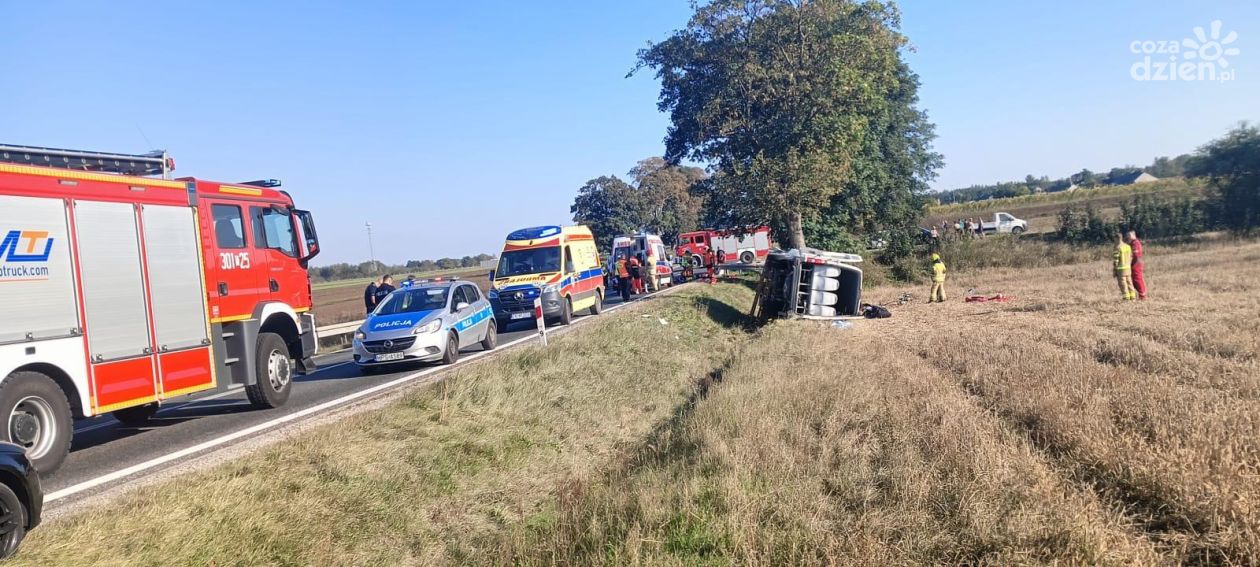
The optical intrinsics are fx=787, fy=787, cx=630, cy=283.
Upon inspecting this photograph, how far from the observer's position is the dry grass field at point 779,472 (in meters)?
4.87

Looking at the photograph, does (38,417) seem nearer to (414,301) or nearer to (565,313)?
(414,301)

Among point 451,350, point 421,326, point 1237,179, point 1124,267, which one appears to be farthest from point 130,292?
point 1237,179

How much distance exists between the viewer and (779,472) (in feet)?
20.7

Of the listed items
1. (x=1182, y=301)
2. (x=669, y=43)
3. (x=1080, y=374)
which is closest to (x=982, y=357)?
(x=1080, y=374)

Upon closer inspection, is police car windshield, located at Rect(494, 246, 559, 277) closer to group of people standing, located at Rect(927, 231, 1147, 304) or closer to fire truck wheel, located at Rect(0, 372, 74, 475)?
group of people standing, located at Rect(927, 231, 1147, 304)

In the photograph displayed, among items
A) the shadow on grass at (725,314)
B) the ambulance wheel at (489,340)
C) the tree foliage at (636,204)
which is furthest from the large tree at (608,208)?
the ambulance wheel at (489,340)

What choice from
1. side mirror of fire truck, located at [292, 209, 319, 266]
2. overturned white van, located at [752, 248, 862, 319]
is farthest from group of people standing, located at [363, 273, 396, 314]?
overturned white van, located at [752, 248, 862, 319]

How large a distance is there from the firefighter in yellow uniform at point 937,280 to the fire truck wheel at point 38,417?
2154cm

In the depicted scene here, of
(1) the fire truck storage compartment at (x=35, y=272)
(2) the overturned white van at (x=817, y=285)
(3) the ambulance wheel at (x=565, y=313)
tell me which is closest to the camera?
(1) the fire truck storage compartment at (x=35, y=272)

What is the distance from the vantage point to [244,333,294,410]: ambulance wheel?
10422 mm

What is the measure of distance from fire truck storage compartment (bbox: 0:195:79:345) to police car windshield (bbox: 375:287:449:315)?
22.9 feet

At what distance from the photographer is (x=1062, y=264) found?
3616cm

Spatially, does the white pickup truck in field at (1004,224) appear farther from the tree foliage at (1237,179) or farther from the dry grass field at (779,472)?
the dry grass field at (779,472)

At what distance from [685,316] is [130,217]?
13.9 meters
